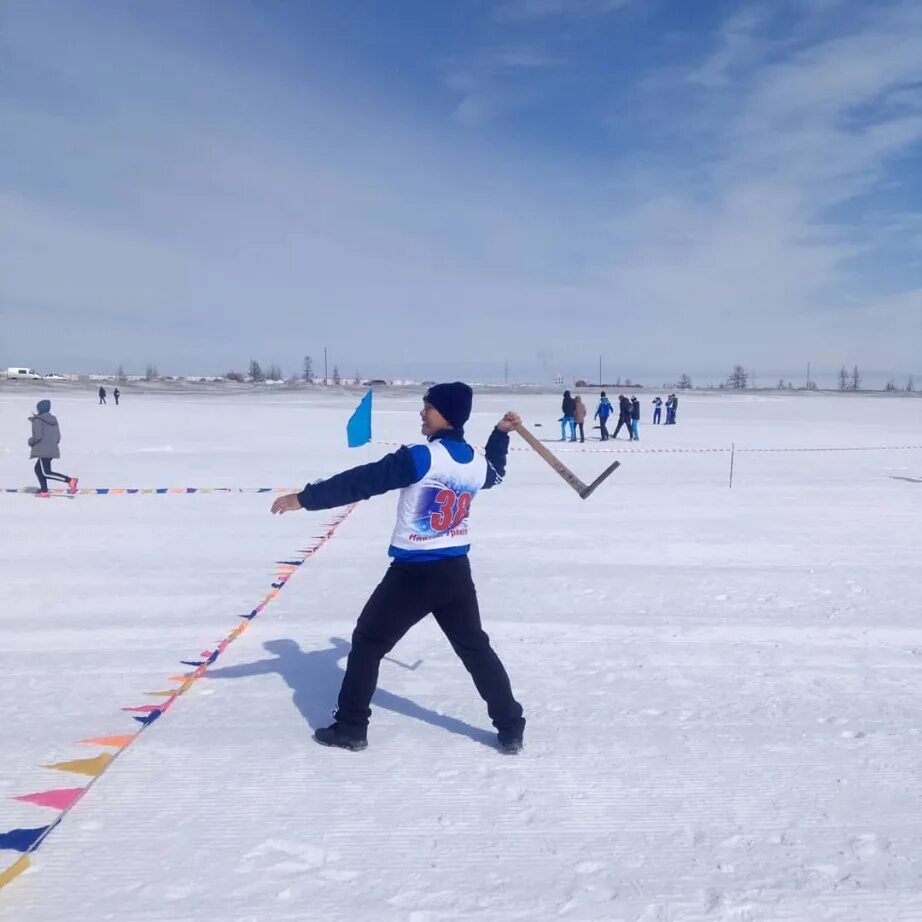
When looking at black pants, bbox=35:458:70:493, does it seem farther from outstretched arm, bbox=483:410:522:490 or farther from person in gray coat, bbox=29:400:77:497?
outstretched arm, bbox=483:410:522:490

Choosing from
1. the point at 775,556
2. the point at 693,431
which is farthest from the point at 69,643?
the point at 693,431

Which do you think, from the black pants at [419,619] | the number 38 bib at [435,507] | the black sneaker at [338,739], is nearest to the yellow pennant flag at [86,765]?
the black sneaker at [338,739]

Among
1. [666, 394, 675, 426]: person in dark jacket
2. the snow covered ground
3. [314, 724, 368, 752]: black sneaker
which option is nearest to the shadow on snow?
the snow covered ground

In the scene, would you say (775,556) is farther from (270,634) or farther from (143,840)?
(143,840)

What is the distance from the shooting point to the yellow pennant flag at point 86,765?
3.72 meters

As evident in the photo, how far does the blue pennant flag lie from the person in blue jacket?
126 centimetres

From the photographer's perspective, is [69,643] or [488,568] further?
[488,568]

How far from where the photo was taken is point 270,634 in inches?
229

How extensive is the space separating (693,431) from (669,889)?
2969 centimetres

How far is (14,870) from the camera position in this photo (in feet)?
9.71

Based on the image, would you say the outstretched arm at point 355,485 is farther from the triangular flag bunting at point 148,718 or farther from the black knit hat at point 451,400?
the triangular flag bunting at point 148,718

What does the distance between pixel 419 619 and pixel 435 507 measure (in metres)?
0.54

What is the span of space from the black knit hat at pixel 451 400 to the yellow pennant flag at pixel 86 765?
7.29ft

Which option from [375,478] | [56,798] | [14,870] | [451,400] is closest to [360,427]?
[451,400]
